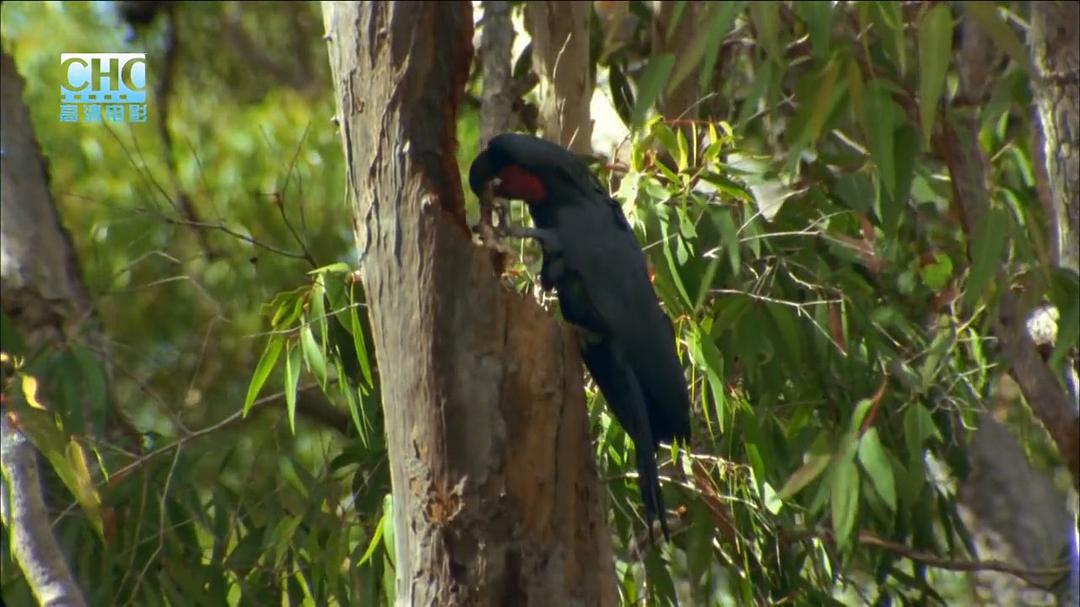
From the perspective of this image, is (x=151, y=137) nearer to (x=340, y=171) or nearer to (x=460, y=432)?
(x=340, y=171)

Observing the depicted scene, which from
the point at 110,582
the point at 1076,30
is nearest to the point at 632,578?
the point at 110,582

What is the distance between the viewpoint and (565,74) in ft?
8.36

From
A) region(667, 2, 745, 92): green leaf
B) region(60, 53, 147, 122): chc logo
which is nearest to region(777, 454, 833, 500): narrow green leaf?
region(667, 2, 745, 92): green leaf

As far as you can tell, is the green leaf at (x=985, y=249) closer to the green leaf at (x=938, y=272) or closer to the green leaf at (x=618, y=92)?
the green leaf at (x=938, y=272)

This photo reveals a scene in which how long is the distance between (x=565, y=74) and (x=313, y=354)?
718 mm

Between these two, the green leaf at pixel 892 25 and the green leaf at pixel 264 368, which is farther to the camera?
the green leaf at pixel 264 368

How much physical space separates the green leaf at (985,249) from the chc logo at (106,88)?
1762mm

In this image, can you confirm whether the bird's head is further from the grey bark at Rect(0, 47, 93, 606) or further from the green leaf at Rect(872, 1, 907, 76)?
the grey bark at Rect(0, 47, 93, 606)

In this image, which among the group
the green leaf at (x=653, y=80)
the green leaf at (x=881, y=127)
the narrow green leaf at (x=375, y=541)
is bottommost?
the narrow green leaf at (x=375, y=541)

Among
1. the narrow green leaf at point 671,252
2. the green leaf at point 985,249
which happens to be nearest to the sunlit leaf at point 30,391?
the narrow green leaf at point 671,252

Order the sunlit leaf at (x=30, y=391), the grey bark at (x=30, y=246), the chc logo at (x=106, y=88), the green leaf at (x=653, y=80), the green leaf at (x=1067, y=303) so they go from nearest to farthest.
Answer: the green leaf at (x=653, y=80)
the green leaf at (x=1067, y=303)
the sunlit leaf at (x=30, y=391)
the chc logo at (x=106, y=88)
the grey bark at (x=30, y=246)

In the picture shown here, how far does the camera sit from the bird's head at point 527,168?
199 centimetres

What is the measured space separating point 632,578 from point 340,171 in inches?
53.1

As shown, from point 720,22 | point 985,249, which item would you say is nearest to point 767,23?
point 720,22
